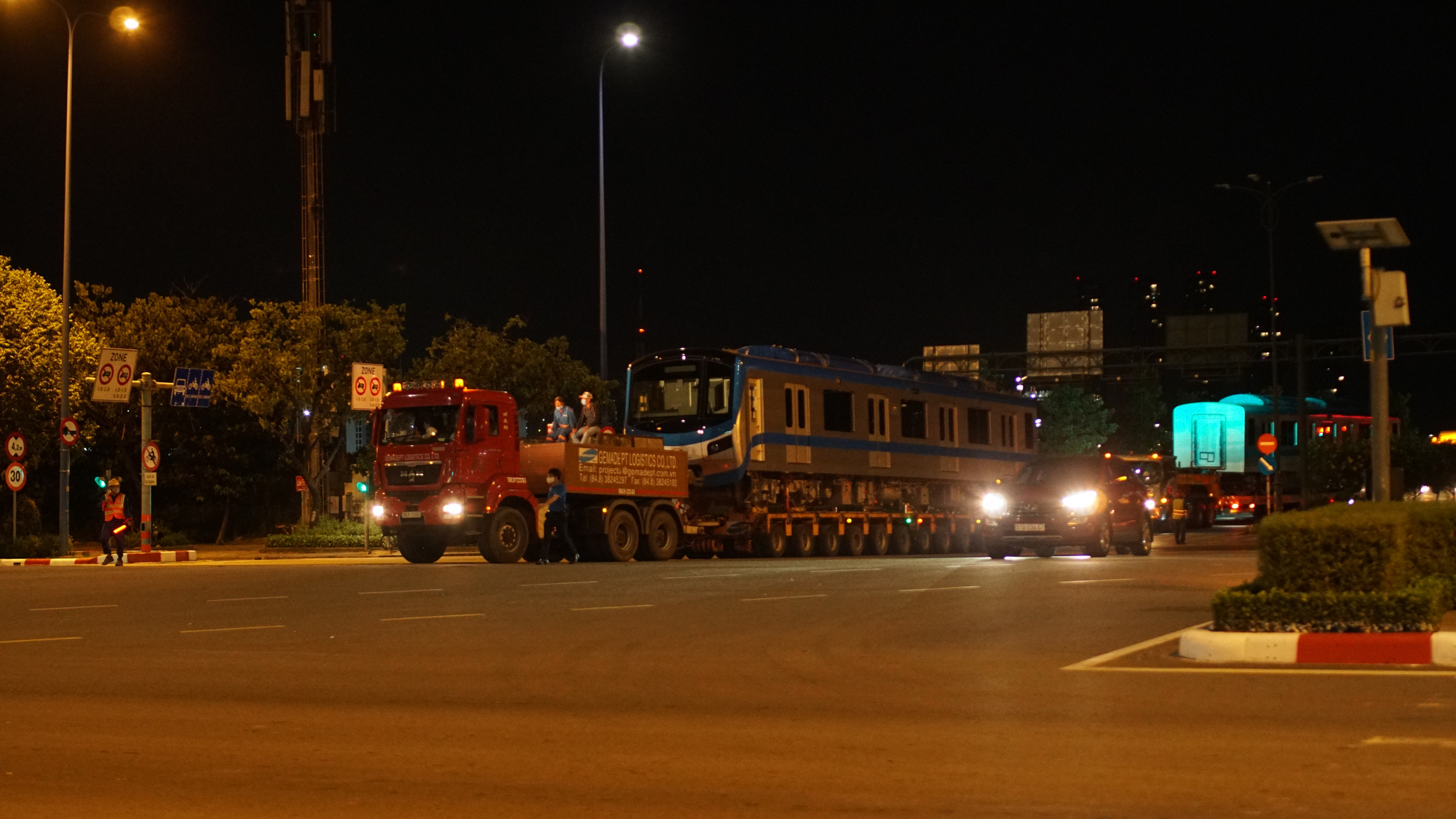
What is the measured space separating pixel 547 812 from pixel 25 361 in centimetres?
3845

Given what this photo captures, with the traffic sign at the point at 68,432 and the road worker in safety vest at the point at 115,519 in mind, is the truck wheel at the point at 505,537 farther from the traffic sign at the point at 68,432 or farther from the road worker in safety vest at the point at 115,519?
the traffic sign at the point at 68,432

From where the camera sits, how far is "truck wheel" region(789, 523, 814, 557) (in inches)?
1225

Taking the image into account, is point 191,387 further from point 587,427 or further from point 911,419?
point 911,419

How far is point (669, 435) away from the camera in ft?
95.8

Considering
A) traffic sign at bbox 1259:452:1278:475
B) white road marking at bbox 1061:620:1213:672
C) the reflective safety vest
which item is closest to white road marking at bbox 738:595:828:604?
white road marking at bbox 1061:620:1213:672

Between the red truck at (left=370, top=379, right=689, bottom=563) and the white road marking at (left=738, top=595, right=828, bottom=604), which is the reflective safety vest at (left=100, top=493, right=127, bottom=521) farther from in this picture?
the white road marking at (left=738, top=595, right=828, bottom=604)

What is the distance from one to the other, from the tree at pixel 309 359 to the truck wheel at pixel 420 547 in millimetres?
15967


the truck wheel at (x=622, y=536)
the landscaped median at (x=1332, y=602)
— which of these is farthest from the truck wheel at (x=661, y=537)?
the landscaped median at (x=1332, y=602)

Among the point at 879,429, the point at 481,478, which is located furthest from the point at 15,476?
the point at 879,429

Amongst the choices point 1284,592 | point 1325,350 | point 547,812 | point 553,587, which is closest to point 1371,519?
point 1284,592

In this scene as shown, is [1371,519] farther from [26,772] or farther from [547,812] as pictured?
[26,772]

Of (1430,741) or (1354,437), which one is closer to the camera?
(1430,741)

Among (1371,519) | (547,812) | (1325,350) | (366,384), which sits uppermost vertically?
(1325,350)

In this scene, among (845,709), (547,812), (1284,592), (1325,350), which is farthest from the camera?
(1325,350)
